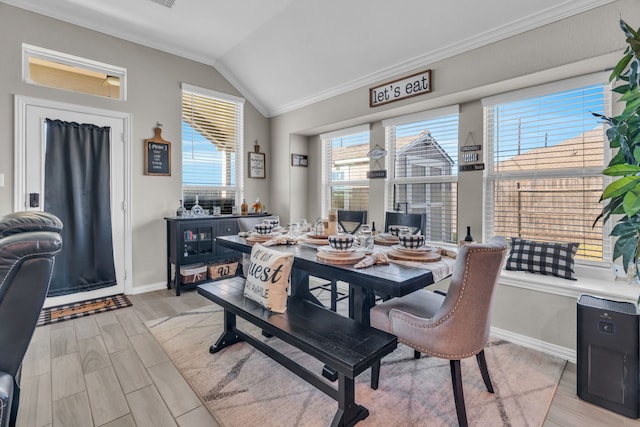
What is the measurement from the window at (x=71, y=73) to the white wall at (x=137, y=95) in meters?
0.07

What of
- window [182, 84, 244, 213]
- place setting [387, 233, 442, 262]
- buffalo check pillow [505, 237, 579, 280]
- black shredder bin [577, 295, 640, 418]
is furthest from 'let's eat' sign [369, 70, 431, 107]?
black shredder bin [577, 295, 640, 418]

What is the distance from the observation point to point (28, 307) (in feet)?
4.27

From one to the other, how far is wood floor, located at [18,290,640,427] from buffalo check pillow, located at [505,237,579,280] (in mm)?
748

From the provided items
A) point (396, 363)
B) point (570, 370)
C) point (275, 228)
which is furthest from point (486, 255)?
point (275, 228)

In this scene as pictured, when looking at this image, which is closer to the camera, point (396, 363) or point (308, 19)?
point (396, 363)

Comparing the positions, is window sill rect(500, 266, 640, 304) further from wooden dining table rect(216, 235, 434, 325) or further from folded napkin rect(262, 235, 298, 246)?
folded napkin rect(262, 235, 298, 246)

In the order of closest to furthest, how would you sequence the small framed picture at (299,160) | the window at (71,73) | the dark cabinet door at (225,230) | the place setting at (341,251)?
the place setting at (341,251) < the window at (71,73) < the dark cabinet door at (225,230) < the small framed picture at (299,160)

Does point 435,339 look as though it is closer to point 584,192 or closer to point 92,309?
point 584,192

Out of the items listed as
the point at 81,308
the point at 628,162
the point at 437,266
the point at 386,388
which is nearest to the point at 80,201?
the point at 81,308

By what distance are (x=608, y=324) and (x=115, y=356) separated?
131 inches

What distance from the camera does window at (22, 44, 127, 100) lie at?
128 inches

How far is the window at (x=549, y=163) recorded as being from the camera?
2.59m

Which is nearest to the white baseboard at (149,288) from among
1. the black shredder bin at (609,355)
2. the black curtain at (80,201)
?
the black curtain at (80,201)

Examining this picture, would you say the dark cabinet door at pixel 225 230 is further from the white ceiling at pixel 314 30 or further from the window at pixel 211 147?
the white ceiling at pixel 314 30
